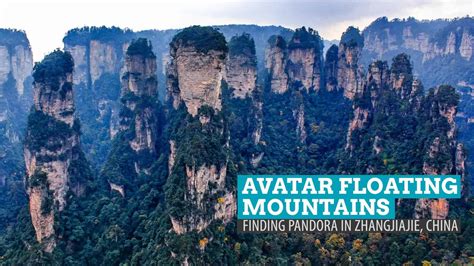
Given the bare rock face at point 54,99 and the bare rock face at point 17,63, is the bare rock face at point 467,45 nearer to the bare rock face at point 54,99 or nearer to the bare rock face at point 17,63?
the bare rock face at point 54,99

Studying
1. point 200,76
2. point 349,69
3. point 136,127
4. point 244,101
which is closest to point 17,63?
point 136,127

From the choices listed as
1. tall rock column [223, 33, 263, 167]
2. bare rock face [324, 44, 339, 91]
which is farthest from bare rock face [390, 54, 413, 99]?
bare rock face [324, 44, 339, 91]

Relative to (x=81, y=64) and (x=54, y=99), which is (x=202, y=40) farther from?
(x=81, y=64)

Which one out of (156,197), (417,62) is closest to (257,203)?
(156,197)

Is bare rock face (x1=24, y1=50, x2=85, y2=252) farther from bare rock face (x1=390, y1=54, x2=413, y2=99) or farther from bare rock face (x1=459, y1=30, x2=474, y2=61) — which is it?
bare rock face (x1=459, y1=30, x2=474, y2=61)

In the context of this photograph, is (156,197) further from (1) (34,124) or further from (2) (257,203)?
(2) (257,203)

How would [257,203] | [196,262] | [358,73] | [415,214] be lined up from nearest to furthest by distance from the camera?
[257,203] < [196,262] < [415,214] < [358,73]
